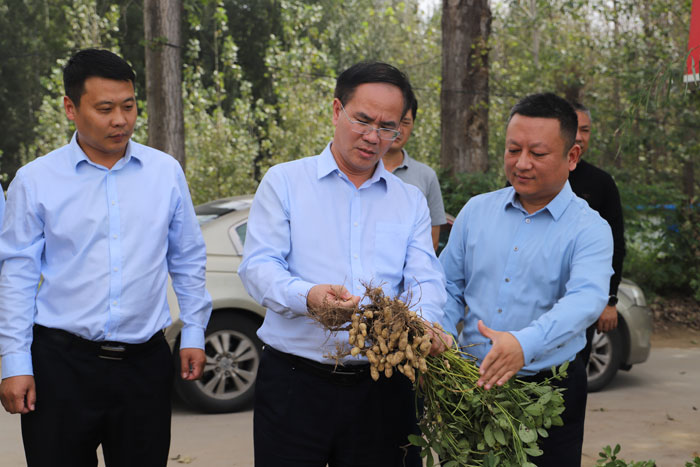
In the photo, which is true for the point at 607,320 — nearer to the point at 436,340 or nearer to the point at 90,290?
the point at 436,340

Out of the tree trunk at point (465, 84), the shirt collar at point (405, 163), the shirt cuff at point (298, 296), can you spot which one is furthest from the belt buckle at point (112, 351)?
the tree trunk at point (465, 84)

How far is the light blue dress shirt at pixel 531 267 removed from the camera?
109 inches

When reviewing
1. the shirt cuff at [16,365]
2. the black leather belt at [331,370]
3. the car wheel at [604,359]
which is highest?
the black leather belt at [331,370]

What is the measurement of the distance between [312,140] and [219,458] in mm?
11484

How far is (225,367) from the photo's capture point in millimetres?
6191

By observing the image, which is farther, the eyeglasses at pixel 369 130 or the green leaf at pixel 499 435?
the eyeglasses at pixel 369 130

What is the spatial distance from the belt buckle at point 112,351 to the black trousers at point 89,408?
0.05ft

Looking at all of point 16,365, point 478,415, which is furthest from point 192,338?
point 478,415

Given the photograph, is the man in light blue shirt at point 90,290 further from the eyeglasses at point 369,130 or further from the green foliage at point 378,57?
the green foliage at point 378,57

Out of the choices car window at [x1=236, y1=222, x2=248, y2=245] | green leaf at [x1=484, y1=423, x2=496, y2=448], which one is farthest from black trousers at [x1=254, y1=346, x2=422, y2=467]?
car window at [x1=236, y1=222, x2=248, y2=245]

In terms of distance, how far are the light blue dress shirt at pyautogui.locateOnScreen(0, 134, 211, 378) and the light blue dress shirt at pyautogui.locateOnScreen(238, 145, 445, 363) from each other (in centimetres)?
Answer: 50

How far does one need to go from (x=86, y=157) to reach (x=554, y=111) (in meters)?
1.76

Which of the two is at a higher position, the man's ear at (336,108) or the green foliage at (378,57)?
the man's ear at (336,108)

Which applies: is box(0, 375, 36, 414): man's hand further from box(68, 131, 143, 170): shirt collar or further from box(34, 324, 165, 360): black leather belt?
box(68, 131, 143, 170): shirt collar
